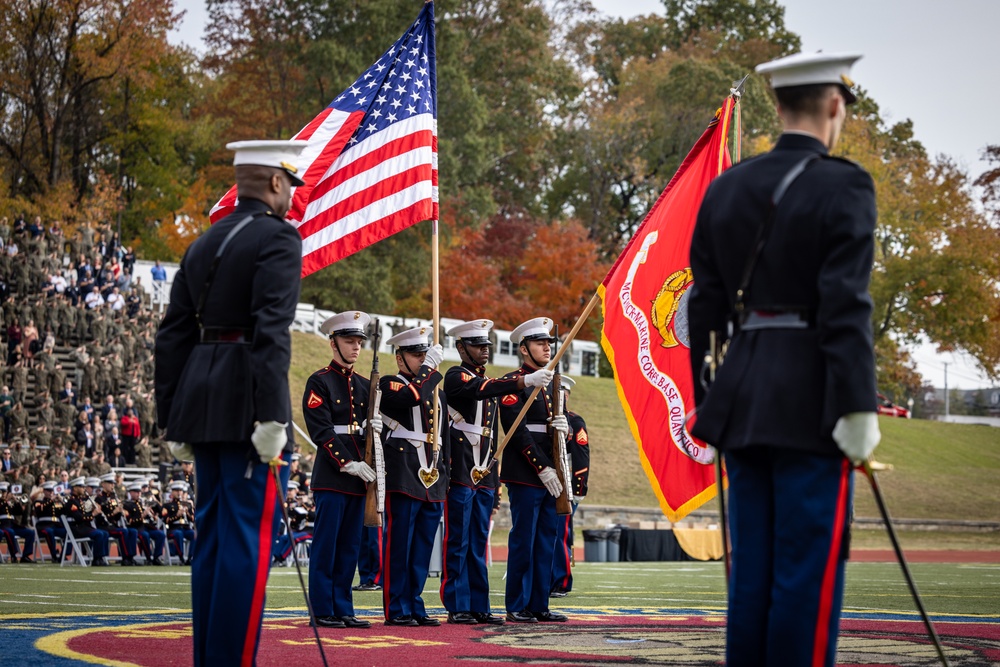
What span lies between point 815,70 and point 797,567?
5.32 ft

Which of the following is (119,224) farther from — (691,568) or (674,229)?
(674,229)

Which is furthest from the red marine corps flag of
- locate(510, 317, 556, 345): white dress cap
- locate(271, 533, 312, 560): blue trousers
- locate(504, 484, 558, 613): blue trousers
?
locate(271, 533, 312, 560): blue trousers

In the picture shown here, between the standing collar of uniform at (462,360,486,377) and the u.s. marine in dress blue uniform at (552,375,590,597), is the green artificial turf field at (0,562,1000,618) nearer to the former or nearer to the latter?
the u.s. marine in dress blue uniform at (552,375,590,597)

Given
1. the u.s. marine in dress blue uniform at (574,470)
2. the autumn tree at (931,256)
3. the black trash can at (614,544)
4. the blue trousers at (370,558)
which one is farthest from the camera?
the autumn tree at (931,256)

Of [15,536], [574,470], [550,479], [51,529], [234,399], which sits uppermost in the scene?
[234,399]

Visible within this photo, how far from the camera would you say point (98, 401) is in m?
27.4

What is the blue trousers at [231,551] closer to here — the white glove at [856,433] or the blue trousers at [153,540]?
the white glove at [856,433]

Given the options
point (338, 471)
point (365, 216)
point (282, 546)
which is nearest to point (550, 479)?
point (338, 471)

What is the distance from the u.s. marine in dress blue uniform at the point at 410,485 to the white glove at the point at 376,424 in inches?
5.8

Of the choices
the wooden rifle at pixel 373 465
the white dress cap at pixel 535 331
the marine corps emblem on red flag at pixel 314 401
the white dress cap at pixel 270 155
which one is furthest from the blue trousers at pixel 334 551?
the white dress cap at pixel 270 155

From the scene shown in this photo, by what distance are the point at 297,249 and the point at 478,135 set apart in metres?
42.6

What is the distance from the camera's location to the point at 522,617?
9.62 metres

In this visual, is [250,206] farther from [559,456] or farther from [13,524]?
[13,524]

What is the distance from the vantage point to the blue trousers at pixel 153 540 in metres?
20.6
